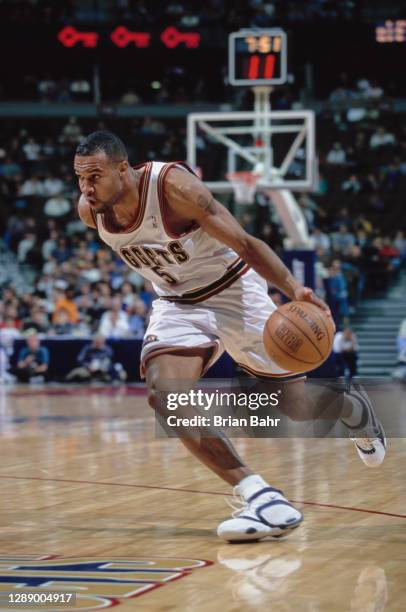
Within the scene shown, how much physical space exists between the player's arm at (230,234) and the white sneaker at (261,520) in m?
0.90

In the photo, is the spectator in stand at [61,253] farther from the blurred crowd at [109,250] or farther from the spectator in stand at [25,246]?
the spectator in stand at [25,246]

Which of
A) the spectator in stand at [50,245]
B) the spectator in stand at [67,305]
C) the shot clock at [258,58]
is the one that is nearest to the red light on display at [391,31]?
the spectator in stand at [50,245]

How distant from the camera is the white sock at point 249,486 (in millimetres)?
4770

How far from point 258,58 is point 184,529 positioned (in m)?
11.6

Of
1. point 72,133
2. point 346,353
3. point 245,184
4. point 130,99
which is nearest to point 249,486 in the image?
point 346,353

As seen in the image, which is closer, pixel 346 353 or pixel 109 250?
pixel 346 353

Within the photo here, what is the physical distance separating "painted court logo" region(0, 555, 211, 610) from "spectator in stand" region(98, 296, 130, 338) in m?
12.0

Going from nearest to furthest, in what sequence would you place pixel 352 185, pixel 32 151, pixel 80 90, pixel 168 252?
1. pixel 168 252
2. pixel 352 185
3. pixel 32 151
4. pixel 80 90

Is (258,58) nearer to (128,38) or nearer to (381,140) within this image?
(381,140)

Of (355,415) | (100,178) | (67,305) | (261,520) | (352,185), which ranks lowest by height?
(67,305)

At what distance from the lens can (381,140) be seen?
23.5m

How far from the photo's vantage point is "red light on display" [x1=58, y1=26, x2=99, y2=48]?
2547cm

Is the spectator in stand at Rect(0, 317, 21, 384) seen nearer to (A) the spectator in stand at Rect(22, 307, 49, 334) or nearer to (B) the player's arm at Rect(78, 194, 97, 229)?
(A) the spectator in stand at Rect(22, 307, 49, 334)

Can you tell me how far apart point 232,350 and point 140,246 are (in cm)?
72
